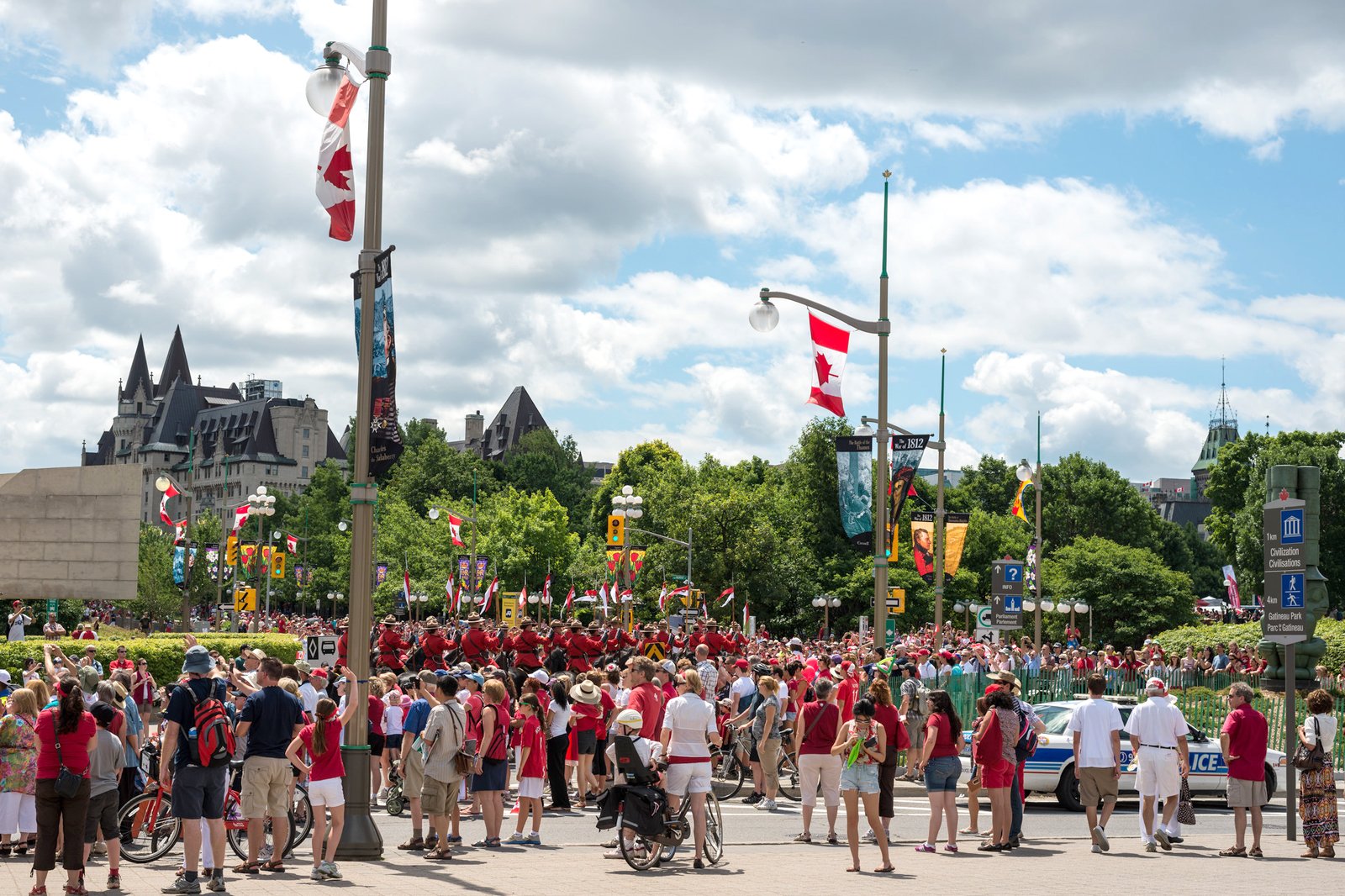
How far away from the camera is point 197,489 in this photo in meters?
188

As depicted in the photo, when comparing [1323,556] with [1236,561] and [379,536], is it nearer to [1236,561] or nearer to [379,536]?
[1236,561]

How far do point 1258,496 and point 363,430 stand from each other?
68.4 meters

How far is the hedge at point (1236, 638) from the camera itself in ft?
133

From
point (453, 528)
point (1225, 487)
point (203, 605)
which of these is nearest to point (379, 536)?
point (203, 605)

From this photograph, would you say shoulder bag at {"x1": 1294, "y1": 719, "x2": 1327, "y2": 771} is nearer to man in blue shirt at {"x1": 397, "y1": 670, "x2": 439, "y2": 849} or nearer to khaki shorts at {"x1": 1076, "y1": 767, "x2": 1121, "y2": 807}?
khaki shorts at {"x1": 1076, "y1": 767, "x2": 1121, "y2": 807}

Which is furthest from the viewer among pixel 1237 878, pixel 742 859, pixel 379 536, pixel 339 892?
pixel 379 536

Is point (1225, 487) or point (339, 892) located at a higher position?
point (1225, 487)

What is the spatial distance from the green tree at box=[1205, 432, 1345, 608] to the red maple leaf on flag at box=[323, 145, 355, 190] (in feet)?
214

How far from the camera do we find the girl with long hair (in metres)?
12.6

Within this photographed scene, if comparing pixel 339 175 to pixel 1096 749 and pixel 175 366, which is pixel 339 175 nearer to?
pixel 1096 749

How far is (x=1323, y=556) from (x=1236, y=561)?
18.1 feet

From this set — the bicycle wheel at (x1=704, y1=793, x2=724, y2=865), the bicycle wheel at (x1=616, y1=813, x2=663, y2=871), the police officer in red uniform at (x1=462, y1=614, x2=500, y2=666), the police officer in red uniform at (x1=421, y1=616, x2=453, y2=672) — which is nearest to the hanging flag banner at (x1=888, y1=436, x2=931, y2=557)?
the police officer in red uniform at (x1=462, y1=614, x2=500, y2=666)

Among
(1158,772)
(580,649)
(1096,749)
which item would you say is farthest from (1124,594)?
(1096,749)

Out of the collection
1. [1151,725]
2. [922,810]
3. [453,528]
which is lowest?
[922,810]
